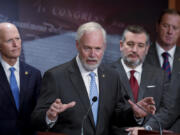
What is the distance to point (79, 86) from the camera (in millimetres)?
3266

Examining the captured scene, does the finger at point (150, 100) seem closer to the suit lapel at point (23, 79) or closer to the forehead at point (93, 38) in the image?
the forehead at point (93, 38)

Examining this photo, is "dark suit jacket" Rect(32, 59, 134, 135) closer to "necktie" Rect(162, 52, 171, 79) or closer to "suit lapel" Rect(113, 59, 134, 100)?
"suit lapel" Rect(113, 59, 134, 100)

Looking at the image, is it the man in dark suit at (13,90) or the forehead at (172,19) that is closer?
the man in dark suit at (13,90)

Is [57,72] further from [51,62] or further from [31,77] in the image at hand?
[51,62]

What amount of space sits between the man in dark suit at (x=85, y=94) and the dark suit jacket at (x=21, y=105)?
0.65 m

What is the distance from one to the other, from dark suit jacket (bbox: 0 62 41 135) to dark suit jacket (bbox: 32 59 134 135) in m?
0.65

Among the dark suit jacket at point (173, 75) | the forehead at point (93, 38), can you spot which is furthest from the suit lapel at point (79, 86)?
the dark suit jacket at point (173, 75)

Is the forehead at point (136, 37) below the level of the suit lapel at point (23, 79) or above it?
above

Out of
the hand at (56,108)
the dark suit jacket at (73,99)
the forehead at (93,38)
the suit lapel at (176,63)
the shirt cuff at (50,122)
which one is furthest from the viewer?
the suit lapel at (176,63)

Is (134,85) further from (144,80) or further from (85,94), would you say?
(85,94)

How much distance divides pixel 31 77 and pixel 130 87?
107cm

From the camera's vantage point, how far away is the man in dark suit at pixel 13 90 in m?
3.74

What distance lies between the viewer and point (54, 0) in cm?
475

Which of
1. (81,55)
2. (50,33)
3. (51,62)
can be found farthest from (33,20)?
(81,55)
